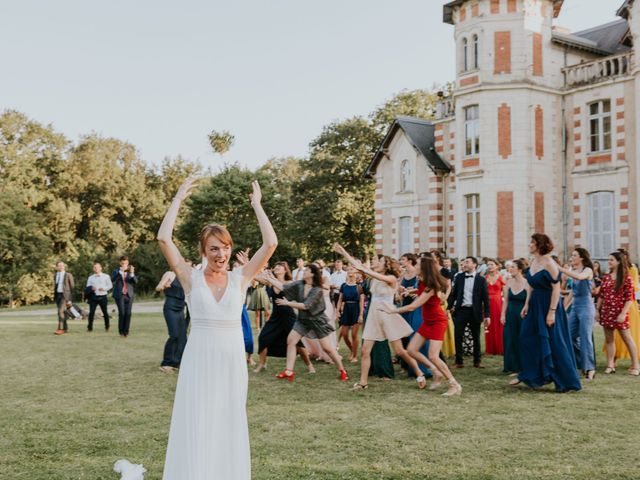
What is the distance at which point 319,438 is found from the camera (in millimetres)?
6801

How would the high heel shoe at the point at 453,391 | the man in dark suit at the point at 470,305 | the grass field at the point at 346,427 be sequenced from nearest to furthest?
the grass field at the point at 346,427, the high heel shoe at the point at 453,391, the man in dark suit at the point at 470,305

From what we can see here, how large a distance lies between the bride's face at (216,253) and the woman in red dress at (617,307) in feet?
27.8

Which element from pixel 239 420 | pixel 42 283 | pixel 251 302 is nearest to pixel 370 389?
pixel 239 420

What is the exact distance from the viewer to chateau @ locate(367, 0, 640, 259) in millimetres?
26219

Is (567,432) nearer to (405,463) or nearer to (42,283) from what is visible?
(405,463)

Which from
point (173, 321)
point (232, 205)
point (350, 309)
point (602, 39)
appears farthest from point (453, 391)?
point (232, 205)

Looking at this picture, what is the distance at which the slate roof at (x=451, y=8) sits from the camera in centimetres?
2839

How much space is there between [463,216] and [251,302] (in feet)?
44.9

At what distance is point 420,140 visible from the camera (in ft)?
111

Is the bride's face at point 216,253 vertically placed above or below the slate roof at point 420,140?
below

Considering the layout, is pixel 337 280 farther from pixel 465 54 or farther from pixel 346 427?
pixel 465 54

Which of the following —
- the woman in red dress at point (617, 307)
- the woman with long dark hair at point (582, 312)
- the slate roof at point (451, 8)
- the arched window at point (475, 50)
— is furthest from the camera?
the slate roof at point (451, 8)

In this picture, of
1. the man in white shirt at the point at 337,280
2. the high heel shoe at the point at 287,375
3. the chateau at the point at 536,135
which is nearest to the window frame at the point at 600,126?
the chateau at the point at 536,135

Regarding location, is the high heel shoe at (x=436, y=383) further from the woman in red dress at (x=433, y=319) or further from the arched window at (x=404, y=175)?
the arched window at (x=404, y=175)
